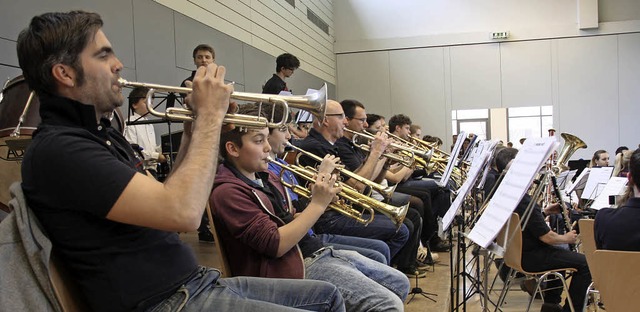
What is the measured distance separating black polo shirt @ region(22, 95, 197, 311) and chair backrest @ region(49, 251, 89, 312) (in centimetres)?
2

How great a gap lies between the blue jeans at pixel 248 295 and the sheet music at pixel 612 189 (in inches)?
145

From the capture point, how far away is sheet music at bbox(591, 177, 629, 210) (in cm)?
461

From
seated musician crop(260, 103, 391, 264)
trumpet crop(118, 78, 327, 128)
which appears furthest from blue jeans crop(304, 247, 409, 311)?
trumpet crop(118, 78, 327, 128)

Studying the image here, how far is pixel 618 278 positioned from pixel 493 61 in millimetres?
11427

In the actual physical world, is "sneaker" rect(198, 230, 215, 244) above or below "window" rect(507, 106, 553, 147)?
below

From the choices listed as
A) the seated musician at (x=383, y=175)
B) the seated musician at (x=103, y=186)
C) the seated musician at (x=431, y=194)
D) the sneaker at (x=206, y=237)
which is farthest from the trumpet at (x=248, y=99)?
the seated musician at (x=431, y=194)

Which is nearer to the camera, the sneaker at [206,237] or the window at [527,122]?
the sneaker at [206,237]

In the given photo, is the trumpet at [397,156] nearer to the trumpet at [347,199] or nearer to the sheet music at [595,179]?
Result: the trumpet at [347,199]

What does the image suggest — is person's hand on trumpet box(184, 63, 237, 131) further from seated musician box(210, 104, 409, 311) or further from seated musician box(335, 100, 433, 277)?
seated musician box(335, 100, 433, 277)

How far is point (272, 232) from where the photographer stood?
208cm

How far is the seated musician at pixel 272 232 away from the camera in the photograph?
6.95ft

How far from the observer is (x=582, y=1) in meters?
12.3

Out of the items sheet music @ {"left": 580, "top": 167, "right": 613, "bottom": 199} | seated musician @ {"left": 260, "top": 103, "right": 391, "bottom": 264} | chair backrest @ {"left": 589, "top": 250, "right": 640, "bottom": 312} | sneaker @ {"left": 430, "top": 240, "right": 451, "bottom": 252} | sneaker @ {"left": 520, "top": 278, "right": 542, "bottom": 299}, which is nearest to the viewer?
chair backrest @ {"left": 589, "top": 250, "right": 640, "bottom": 312}

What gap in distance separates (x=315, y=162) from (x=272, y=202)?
4.27ft
